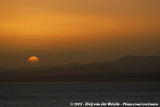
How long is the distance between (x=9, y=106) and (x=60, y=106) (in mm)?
6556

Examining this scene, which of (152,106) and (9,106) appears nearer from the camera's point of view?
(152,106)

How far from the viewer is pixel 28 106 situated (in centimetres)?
4991

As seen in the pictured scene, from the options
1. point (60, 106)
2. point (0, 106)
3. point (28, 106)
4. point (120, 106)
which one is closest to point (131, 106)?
point (120, 106)

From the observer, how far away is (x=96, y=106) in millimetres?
45656

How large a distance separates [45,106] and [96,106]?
671 cm

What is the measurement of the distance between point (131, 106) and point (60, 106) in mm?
8419

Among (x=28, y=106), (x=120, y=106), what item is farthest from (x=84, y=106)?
(x=28, y=106)

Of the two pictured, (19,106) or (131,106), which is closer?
(131,106)

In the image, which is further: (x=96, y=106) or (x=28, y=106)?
(x=28, y=106)

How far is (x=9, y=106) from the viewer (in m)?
49.5

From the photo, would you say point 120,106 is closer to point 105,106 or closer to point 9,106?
point 105,106

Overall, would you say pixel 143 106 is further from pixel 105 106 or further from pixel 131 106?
pixel 105 106

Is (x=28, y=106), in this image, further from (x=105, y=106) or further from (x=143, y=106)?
(x=143, y=106)

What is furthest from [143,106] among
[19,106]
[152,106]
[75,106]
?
[19,106]
